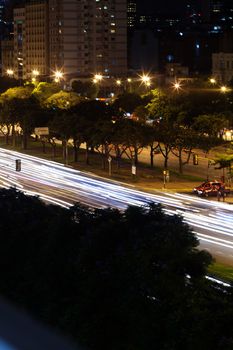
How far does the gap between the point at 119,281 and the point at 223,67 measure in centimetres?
7033

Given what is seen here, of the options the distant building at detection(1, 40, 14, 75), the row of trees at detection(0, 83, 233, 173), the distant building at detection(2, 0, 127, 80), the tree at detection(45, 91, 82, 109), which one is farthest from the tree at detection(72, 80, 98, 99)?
the distant building at detection(1, 40, 14, 75)

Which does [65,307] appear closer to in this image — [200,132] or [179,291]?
[179,291]

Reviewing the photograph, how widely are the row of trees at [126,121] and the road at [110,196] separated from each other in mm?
2145

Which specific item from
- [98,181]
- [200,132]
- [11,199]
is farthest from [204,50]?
[11,199]

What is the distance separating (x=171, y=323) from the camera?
285 inches

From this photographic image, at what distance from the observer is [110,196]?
26.6m

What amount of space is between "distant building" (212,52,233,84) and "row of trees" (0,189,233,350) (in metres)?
65.6

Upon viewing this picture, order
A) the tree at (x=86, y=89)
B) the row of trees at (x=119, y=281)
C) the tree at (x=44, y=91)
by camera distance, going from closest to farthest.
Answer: the row of trees at (x=119, y=281), the tree at (x=44, y=91), the tree at (x=86, y=89)

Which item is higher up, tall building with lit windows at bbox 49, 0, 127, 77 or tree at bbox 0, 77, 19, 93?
tall building with lit windows at bbox 49, 0, 127, 77

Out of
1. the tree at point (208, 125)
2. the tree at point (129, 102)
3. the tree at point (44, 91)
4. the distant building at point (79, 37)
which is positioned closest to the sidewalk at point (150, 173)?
the tree at point (208, 125)

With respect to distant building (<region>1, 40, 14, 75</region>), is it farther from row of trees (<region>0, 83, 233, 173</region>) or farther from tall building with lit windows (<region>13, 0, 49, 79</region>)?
row of trees (<region>0, 83, 233, 173</region>)

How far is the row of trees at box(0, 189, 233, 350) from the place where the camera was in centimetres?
731

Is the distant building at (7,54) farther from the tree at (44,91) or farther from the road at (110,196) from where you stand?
the road at (110,196)

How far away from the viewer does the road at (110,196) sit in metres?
19.5
